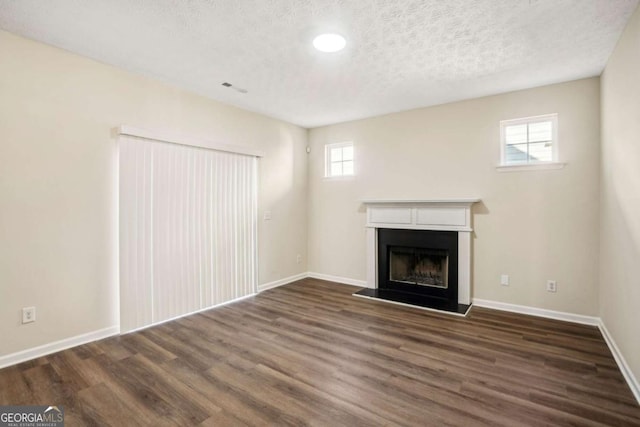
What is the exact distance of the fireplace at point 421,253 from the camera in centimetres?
390

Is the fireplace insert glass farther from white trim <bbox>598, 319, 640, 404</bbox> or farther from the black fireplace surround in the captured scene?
white trim <bbox>598, 319, 640, 404</bbox>

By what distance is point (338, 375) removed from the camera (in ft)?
7.64

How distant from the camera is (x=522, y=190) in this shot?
3600 mm

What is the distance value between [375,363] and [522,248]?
236 centimetres

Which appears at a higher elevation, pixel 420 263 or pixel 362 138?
pixel 362 138

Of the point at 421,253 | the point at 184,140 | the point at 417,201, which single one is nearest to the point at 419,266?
the point at 421,253

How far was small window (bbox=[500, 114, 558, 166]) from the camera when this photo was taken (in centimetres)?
348

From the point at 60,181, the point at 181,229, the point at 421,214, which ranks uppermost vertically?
the point at 60,181

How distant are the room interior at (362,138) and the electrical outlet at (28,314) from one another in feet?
0.10

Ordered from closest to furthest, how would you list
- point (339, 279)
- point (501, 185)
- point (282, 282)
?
point (501, 185)
point (282, 282)
point (339, 279)

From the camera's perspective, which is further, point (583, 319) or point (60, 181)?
point (583, 319)

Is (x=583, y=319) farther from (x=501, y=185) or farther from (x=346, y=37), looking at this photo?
(x=346, y=37)

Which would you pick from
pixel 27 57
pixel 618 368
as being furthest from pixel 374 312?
pixel 27 57

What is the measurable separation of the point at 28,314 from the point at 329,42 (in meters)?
3.34
